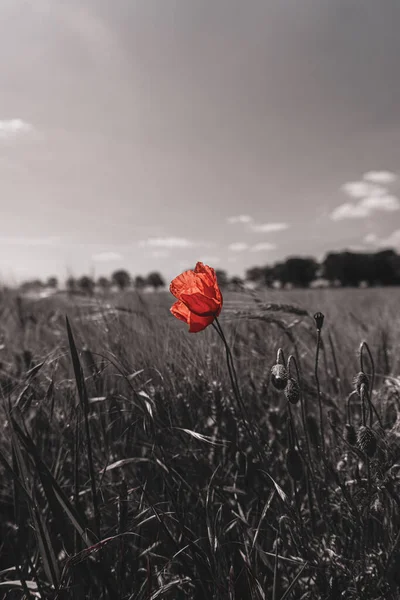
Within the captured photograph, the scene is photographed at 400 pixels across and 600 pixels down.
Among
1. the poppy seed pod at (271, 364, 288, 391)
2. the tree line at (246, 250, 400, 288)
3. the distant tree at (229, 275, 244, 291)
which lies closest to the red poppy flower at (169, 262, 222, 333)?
the poppy seed pod at (271, 364, 288, 391)

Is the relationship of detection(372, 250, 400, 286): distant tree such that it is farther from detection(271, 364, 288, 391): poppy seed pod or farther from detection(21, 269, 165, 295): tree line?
detection(271, 364, 288, 391): poppy seed pod

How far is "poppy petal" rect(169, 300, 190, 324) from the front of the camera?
0.83 m

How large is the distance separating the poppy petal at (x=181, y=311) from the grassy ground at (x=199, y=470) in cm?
17

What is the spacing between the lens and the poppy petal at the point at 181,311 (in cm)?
83

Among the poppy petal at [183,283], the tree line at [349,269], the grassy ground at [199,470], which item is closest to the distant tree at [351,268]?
the tree line at [349,269]

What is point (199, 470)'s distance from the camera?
1.09m

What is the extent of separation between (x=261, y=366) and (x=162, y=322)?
1.16 ft

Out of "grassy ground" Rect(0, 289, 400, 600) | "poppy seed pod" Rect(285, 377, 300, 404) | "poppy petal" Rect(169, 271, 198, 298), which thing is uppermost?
"poppy petal" Rect(169, 271, 198, 298)

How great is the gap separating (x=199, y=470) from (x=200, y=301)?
0.51 m

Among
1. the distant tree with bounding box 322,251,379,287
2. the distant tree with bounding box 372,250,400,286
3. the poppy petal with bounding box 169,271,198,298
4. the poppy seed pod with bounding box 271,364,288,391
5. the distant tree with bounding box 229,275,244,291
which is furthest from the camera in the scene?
the distant tree with bounding box 372,250,400,286

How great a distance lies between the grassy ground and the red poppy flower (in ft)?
0.50

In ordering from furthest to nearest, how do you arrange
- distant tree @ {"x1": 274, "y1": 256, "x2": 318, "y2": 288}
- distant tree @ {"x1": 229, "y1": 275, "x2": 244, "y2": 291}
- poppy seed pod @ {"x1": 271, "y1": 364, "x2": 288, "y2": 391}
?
distant tree @ {"x1": 274, "y1": 256, "x2": 318, "y2": 288}, distant tree @ {"x1": 229, "y1": 275, "x2": 244, "y2": 291}, poppy seed pod @ {"x1": 271, "y1": 364, "x2": 288, "y2": 391}

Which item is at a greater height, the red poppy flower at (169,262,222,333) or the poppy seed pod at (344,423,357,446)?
the red poppy flower at (169,262,222,333)

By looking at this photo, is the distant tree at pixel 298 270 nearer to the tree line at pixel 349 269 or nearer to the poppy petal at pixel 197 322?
the tree line at pixel 349 269
